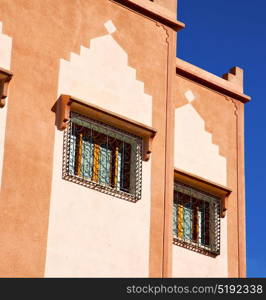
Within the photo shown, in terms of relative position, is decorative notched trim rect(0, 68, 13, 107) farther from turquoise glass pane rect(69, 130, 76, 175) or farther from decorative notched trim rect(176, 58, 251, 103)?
decorative notched trim rect(176, 58, 251, 103)

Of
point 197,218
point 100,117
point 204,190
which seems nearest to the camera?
point 100,117

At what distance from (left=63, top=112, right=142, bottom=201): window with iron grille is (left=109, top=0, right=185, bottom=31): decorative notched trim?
7.94 feet

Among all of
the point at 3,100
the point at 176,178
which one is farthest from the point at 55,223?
the point at 176,178

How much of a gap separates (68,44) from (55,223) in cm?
316

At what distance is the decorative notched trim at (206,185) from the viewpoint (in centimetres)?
2023

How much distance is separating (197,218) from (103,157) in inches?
98.4

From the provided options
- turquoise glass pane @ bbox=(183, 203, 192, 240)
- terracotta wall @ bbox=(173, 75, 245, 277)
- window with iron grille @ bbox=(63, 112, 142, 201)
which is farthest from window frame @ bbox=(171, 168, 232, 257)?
window with iron grille @ bbox=(63, 112, 142, 201)

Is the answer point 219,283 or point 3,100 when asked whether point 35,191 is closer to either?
point 3,100

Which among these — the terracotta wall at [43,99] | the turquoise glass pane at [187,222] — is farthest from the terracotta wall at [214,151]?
the terracotta wall at [43,99]

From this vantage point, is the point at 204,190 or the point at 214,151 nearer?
the point at 204,190

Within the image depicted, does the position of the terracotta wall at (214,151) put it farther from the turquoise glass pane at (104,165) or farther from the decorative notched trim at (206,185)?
the turquoise glass pane at (104,165)

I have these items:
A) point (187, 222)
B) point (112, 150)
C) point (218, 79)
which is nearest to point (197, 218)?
point (187, 222)

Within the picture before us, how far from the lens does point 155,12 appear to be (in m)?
20.3

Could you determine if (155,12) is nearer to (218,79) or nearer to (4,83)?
(218,79)
